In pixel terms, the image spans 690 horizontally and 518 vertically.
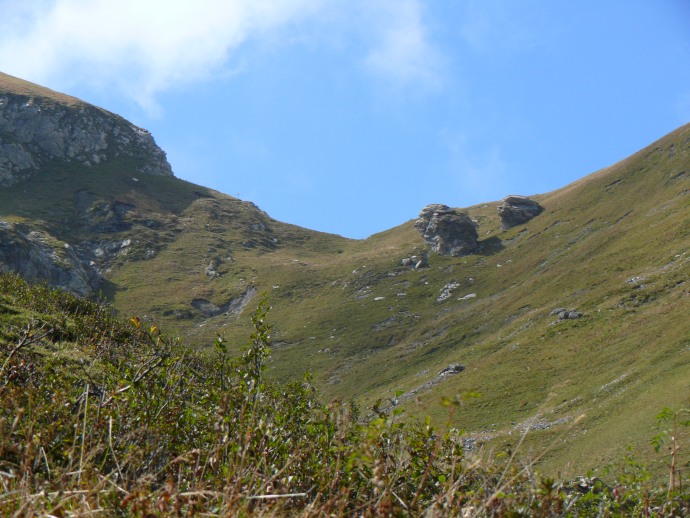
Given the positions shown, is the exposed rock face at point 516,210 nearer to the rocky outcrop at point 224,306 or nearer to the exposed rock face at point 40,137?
the rocky outcrop at point 224,306

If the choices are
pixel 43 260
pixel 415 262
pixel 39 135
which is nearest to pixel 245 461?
pixel 43 260

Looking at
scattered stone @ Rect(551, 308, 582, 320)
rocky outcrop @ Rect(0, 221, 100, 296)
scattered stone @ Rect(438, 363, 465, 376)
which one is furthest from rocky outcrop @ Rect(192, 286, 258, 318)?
scattered stone @ Rect(551, 308, 582, 320)

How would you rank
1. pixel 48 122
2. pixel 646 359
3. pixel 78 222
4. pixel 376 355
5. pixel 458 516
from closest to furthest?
pixel 458 516 < pixel 646 359 < pixel 376 355 < pixel 78 222 < pixel 48 122

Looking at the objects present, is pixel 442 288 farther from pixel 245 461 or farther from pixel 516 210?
pixel 245 461

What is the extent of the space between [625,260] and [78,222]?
135 meters

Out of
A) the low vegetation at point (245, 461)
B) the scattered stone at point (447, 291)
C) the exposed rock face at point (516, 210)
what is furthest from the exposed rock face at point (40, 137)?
the low vegetation at point (245, 461)

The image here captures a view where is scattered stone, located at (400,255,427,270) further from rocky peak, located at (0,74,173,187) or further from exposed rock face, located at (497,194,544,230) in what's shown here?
rocky peak, located at (0,74,173,187)

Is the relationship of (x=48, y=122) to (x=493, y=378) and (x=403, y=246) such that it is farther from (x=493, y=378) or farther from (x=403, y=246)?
(x=493, y=378)

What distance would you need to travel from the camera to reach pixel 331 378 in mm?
91875

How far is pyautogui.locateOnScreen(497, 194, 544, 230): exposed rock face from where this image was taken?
157562 mm

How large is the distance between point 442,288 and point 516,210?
47.2m

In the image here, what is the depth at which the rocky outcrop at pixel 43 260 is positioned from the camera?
110250mm

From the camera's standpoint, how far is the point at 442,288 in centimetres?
12681

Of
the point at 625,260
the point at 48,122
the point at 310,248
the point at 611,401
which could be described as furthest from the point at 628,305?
the point at 48,122
